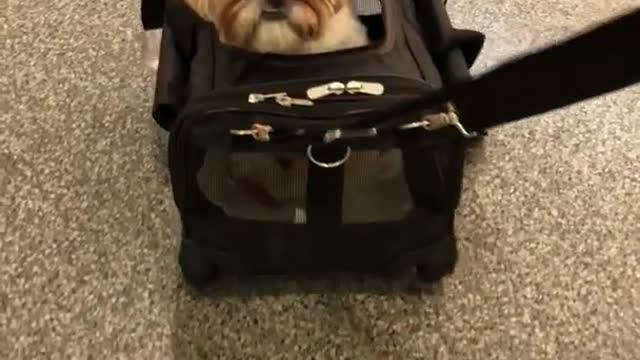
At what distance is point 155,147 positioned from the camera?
1356 millimetres

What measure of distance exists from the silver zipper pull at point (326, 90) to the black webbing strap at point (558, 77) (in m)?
0.25

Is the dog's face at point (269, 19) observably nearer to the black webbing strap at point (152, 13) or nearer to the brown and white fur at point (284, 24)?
the brown and white fur at point (284, 24)

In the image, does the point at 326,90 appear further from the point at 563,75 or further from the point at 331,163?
the point at 563,75

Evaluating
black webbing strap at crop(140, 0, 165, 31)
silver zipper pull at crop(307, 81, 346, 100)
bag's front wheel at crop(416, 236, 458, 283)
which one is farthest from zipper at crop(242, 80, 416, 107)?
black webbing strap at crop(140, 0, 165, 31)

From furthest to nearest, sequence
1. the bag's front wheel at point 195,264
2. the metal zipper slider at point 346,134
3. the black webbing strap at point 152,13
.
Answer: the black webbing strap at point 152,13, the bag's front wheel at point 195,264, the metal zipper slider at point 346,134

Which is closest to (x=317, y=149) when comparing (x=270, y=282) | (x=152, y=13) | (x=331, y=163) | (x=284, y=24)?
(x=331, y=163)

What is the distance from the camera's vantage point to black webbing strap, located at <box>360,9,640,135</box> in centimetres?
55

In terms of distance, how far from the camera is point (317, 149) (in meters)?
1.02

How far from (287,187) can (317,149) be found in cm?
9

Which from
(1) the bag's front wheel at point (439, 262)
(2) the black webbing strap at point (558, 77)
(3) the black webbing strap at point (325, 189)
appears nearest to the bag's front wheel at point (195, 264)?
(3) the black webbing strap at point (325, 189)

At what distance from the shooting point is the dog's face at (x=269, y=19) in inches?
39.4

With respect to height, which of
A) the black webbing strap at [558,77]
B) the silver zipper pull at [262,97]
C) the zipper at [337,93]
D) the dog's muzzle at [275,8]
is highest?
the black webbing strap at [558,77]

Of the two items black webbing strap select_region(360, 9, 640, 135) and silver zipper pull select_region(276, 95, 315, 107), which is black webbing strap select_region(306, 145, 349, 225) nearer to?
silver zipper pull select_region(276, 95, 315, 107)

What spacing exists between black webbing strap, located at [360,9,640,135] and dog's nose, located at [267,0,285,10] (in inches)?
11.7
